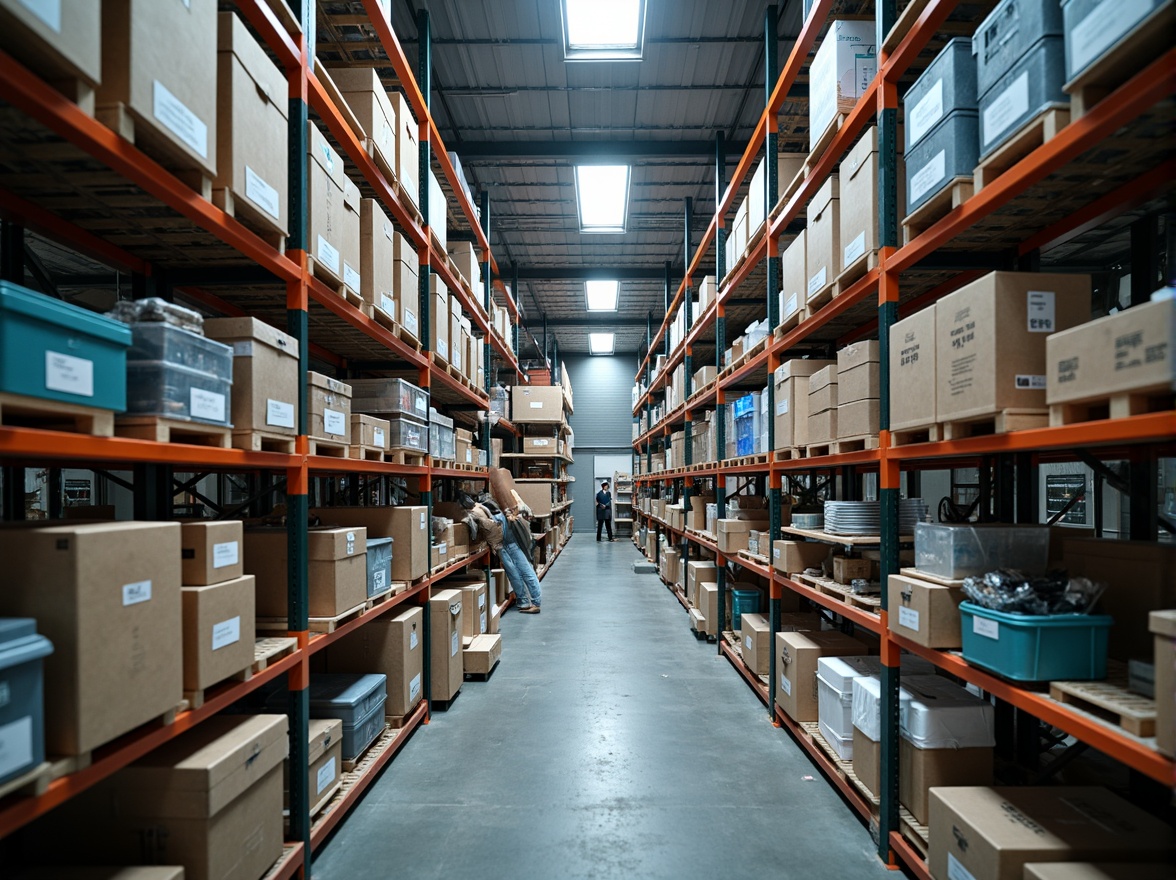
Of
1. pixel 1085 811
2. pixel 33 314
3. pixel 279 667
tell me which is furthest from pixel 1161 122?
pixel 279 667

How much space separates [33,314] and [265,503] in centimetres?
675

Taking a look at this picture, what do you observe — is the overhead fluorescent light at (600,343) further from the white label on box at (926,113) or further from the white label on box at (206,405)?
the white label on box at (206,405)

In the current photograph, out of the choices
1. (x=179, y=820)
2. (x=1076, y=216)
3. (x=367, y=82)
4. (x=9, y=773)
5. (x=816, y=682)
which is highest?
(x=367, y=82)

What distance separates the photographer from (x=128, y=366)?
216 centimetres

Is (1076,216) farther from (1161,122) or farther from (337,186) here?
(337,186)

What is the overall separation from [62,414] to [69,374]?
0.16m

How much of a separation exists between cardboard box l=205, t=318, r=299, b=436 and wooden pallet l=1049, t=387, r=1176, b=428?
3039mm

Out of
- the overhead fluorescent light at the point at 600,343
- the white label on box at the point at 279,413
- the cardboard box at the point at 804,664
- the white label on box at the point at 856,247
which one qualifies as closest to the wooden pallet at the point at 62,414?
the white label on box at the point at 279,413

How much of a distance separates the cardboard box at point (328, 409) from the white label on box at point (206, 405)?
790 mm

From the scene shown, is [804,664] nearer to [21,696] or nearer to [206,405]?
[206,405]

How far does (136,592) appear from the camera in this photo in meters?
1.98

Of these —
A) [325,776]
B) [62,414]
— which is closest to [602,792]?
[325,776]

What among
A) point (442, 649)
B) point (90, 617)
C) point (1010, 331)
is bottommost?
point (442, 649)

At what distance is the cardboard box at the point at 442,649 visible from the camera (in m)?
5.25
